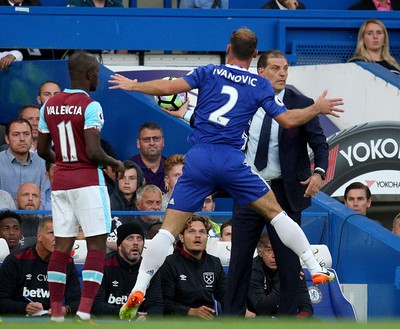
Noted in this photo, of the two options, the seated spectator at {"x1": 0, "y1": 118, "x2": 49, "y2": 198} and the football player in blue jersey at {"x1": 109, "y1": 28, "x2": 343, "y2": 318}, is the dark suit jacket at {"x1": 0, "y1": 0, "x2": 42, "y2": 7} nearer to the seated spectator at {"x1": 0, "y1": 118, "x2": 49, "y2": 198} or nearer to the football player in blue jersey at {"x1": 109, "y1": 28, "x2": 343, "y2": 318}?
the seated spectator at {"x1": 0, "y1": 118, "x2": 49, "y2": 198}

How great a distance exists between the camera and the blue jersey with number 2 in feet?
28.5

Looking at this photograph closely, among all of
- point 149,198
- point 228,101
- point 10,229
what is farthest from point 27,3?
point 228,101

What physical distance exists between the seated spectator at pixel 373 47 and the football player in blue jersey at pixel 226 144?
6.61m

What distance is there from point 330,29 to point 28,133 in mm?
4899

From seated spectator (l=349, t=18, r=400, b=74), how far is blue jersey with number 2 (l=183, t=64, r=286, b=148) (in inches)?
264

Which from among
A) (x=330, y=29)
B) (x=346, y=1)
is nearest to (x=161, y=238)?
(x=330, y=29)

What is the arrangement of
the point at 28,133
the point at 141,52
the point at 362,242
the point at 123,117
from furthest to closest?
the point at 141,52 < the point at 123,117 < the point at 28,133 < the point at 362,242

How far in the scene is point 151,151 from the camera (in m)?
13.0

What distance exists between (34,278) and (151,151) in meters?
3.06

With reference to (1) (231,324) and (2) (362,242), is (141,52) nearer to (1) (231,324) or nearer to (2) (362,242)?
(2) (362,242)

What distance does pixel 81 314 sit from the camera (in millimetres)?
8383

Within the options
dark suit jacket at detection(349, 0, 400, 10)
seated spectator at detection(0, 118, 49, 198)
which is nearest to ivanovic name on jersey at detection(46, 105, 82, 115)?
seated spectator at detection(0, 118, 49, 198)

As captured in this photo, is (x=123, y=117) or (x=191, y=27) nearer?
(x=123, y=117)

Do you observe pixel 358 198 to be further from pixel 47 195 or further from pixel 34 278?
pixel 34 278
